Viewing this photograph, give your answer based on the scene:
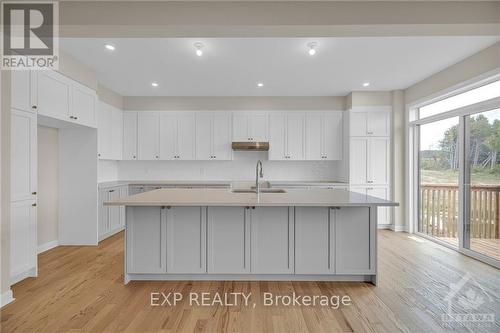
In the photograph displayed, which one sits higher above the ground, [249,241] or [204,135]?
[204,135]

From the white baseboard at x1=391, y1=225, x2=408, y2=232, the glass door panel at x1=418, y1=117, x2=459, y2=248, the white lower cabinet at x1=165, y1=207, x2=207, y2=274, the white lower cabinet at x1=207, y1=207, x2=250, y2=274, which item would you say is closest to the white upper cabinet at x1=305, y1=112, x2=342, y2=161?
the glass door panel at x1=418, y1=117, x2=459, y2=248

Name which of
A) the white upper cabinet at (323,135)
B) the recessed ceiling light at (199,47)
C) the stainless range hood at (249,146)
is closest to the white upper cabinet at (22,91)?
the recessed ceiling light at (199,47)

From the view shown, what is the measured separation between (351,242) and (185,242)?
175cm

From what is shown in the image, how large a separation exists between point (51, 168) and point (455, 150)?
6149 mm

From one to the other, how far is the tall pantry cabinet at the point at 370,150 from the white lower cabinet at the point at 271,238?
9.36 ft

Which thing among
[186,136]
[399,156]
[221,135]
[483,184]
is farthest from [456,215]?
[186,136]

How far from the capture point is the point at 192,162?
5789 millimetres

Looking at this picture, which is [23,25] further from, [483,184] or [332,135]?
[483,184]

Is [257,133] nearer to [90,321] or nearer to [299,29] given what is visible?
[299,29]

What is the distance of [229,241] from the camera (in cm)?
279

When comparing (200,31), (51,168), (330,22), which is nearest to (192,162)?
(51,168)

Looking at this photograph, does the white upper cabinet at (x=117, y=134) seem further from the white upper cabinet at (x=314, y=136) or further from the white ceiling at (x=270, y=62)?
the white upper cabinet at (x=314, y=136)

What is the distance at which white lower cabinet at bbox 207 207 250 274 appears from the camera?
278 centimetres

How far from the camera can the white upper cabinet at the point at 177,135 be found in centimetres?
549
